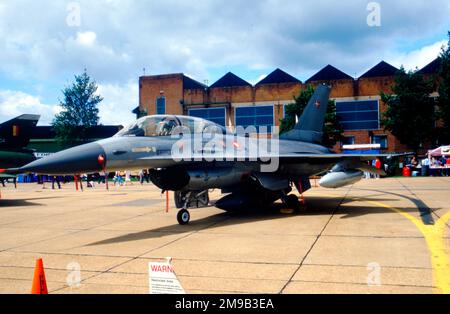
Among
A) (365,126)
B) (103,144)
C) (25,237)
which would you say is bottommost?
(25,237)

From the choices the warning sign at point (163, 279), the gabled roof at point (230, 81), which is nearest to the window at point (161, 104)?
the gabled roof at point (230, 81)

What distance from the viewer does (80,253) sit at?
7.03m

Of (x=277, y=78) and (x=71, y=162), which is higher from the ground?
(x=277, y=78)

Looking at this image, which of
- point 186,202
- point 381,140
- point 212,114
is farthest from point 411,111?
point 186,202

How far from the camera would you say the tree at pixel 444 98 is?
40375 mm

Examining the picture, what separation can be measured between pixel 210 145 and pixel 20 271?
18.4 feet

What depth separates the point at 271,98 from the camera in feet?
163

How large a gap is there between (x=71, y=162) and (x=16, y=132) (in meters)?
11.8

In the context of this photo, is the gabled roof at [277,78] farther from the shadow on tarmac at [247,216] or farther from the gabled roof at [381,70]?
the shadow on tarmac at [247,216]

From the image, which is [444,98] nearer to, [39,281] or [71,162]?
[71,162]

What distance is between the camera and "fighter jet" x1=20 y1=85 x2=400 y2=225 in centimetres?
799

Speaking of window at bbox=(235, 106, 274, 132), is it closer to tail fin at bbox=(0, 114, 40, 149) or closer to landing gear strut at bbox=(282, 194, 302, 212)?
tail fin at bbox=(0, 114, 40, 149)
